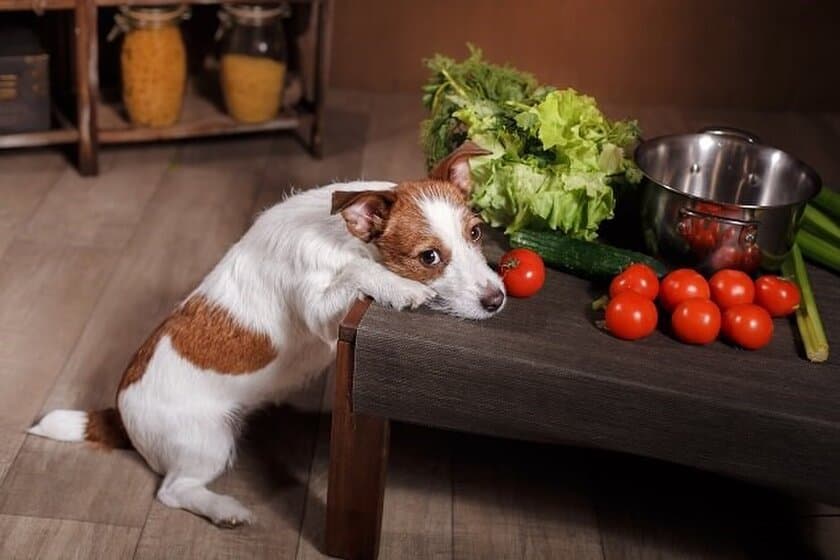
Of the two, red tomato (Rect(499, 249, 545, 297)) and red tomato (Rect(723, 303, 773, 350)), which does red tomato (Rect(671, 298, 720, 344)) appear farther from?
red tomato (Rect(499, 249, 545, 297))

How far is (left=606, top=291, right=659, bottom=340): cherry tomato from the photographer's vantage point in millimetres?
2006

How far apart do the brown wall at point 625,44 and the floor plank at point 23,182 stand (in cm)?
117

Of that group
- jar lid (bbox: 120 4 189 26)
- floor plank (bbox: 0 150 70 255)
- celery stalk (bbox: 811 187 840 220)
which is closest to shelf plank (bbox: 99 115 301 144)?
floor plank (bbox: 0 150 70 255)

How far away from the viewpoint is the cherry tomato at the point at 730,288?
211 centimetres

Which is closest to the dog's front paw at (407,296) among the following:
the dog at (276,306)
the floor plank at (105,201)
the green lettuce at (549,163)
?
the dog at (276,306)

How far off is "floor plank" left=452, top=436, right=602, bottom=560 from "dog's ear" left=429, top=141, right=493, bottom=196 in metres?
0.63

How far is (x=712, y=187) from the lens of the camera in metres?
2.52

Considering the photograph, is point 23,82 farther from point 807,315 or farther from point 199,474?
point 807,315

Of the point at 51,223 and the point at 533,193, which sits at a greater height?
the point at 533,193

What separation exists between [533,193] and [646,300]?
0.39m

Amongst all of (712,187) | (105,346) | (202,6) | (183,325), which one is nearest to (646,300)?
(712,187)

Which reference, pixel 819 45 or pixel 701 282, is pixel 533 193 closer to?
pixel 701 282

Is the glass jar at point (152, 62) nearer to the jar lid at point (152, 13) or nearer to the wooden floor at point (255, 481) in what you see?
the jar lid at point (152, 13)

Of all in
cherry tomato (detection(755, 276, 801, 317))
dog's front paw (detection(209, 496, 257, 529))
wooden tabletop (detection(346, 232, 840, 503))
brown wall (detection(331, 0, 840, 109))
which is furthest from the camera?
brown wall (detection(331, 0, 840, 109))
